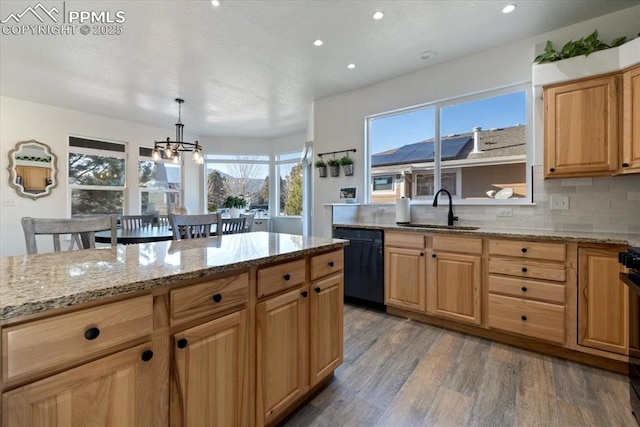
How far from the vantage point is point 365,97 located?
154 inches

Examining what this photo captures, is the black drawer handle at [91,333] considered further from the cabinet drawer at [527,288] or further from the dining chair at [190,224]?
the cabinet drawer at [527,288]

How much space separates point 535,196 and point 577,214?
342mm

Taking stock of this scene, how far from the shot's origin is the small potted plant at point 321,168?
4298 millimetres

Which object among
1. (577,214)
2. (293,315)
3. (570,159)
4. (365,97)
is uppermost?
(365,97)

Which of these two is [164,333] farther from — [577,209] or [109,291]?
[577,209]

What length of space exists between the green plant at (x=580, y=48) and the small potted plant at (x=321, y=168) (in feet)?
8.59

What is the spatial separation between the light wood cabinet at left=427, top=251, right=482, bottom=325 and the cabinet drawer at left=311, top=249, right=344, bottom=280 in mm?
1289

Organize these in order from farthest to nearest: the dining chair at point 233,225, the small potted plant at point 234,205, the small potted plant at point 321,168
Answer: the small potted plant at point 234,205
the small potted plant at point 321,168
the dining chair at point 233,225

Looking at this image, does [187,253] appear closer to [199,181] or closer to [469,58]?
[469,58]

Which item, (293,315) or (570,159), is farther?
(570,159)

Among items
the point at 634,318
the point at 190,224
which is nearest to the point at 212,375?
the point at 190,224

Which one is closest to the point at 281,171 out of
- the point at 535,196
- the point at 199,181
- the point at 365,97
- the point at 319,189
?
the point at 199,181

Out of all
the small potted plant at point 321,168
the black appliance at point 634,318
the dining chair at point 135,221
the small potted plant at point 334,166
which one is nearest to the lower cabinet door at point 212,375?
the black appliance at point 634,318

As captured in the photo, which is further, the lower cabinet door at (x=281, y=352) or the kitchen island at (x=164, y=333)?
the lower cabinet door at (x=281, y=352)
